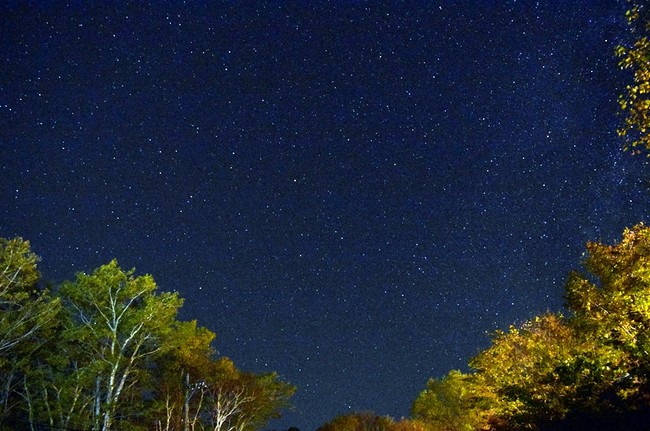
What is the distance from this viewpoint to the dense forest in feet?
49.0

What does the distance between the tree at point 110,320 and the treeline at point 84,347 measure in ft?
0.17

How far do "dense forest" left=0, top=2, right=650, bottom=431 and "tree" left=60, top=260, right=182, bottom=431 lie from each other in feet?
0.23

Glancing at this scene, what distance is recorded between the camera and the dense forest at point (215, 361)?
14.9 m

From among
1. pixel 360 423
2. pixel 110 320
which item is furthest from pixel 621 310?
pixel 360 423

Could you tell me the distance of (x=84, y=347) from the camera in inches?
1100

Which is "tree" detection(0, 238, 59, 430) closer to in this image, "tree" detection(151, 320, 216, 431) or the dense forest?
the dense forest

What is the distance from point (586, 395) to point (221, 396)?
84.5ft

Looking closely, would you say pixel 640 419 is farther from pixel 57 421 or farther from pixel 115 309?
pixel 57 421

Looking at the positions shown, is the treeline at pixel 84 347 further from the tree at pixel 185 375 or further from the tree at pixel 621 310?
the tree at pixel 621 310

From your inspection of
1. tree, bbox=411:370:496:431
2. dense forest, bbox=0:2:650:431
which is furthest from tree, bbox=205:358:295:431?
tree, bbox=411:370:496:431

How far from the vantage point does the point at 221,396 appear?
3500 cm

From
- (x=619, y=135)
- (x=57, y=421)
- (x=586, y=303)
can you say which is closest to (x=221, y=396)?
(x=57, y=421)

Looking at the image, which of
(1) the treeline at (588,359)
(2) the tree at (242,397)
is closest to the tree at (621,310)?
(1) the treeline at (588,359)

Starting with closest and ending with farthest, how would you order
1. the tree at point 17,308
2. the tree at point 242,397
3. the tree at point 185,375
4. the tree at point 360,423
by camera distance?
1. the tree at point 17,308
2. the tree at point 185,375
3. the tree at point 242,397
4. the tree at point 360,423
